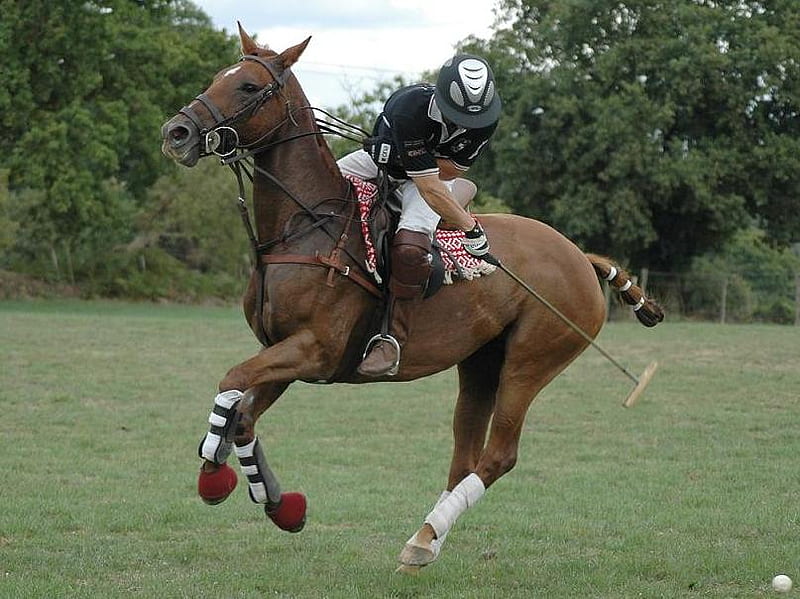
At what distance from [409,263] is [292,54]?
1.41m

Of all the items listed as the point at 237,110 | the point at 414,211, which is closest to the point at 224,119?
the point at 237,110

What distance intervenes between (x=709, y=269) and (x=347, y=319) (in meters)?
40.7

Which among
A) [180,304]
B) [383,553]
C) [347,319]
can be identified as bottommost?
[180,304]

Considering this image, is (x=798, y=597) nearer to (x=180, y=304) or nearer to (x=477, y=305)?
(x=477, y=305)

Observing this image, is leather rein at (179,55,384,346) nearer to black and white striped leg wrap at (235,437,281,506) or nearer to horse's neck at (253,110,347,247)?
horse's neck at (253,110,347,247)

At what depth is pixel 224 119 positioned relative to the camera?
21.7ft

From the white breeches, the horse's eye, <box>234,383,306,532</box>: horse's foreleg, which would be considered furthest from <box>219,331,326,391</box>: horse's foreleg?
the horse's eye

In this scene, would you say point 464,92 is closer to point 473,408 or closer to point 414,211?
point 414,211

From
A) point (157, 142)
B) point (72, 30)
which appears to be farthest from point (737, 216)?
point (72, 30)

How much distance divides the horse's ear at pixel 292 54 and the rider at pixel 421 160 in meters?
0.62

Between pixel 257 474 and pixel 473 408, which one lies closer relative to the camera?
pixel 257 474

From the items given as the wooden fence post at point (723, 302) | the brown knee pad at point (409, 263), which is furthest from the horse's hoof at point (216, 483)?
the wooden fence post at point (723, 302)

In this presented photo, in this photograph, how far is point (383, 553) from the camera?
795cm

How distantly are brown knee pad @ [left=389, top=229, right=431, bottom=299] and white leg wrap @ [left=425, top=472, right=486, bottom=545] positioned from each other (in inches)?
51.1
